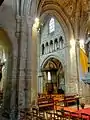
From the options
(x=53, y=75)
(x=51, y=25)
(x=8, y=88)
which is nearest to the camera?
(x=8, y=88)

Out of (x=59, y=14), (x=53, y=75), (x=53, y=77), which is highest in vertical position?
(x=59, y=14)

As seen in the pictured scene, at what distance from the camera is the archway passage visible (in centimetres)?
2206

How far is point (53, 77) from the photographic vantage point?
23.2 m

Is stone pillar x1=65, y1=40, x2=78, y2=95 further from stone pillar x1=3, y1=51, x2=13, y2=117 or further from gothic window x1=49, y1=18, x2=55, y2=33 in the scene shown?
stone pillar x1=3, y1=51, x2=13, y2=117

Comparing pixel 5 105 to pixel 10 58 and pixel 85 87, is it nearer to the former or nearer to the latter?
pixel 10 58

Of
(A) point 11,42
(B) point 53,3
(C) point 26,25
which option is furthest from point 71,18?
(A) point 11,42

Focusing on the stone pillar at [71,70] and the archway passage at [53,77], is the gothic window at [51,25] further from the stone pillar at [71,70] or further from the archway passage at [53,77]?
the stone pillar at [71,70]

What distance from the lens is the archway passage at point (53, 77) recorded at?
22062 mm

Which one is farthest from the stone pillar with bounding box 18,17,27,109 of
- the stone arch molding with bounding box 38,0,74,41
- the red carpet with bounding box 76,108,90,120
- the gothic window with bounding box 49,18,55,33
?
the gothic window with bounding box 49,18,55,33

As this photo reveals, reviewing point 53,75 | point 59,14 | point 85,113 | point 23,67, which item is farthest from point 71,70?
point 23,67

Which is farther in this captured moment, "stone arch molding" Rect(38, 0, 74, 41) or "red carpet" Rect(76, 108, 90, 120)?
"stone arch molding" Rect(38, 0, 74, 41)

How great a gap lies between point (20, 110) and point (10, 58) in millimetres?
2864

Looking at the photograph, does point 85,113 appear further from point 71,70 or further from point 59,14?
point 59,14

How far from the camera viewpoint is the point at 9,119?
8.26 meters
